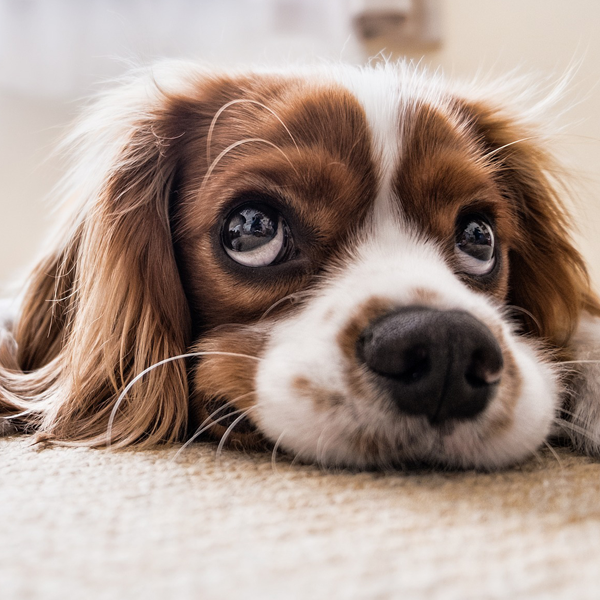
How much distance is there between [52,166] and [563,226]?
2.26 metres

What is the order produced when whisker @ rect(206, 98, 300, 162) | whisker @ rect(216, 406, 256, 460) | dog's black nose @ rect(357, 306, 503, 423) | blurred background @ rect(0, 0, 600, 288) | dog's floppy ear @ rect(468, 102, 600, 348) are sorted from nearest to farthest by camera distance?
1. dog's black nose @ rect(357, 306, 503, 423)
2. whisker @ rect(216, 406, 256, 460)
3. whisker @ rect(206, 98, 300, 162)
4. dog's floppy ear @ rect(468, 102, 600, 348)
5. blurred background @ rect(0, 0, 600, 288)

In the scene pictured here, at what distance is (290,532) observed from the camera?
727mm

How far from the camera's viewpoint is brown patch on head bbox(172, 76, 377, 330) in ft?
4.01

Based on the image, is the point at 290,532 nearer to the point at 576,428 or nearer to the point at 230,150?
the point at 576,428

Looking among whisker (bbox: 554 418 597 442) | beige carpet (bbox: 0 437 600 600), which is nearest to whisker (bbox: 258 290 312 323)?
beige carpet (bbox: 0 437 600 600)

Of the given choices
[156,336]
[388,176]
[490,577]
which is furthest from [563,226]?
[490,577]

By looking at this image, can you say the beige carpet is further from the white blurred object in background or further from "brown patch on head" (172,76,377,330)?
the white blurred object in background

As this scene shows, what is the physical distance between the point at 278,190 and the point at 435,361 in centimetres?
47

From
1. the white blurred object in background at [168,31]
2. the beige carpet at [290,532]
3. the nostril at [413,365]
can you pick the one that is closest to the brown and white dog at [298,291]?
the nostril at [413,365]

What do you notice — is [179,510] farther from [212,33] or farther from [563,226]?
[212,33]

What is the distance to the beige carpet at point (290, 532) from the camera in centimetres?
60

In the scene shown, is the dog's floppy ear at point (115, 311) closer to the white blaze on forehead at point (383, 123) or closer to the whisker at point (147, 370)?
the whisker at point (147, 370)

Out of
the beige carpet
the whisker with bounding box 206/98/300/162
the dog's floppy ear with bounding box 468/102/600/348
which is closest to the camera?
the beige carpet

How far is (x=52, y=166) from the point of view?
3020mm
